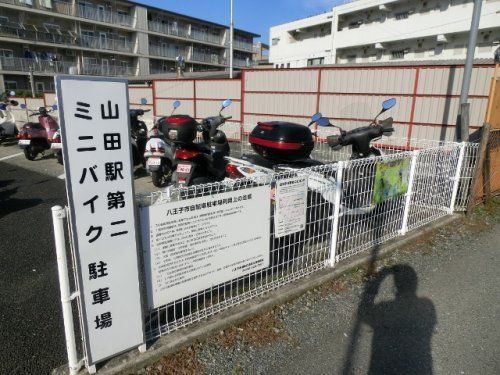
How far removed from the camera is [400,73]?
9.84m

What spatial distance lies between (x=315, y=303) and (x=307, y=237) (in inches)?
24.6

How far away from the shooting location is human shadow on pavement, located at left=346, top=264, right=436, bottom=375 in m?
2.31

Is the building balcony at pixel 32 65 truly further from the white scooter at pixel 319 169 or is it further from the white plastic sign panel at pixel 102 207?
the white plastic sign panel at pixel 102 207

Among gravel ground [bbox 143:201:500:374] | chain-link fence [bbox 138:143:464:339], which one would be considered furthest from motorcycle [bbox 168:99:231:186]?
gravel ground [bbox 143:201:500:374]

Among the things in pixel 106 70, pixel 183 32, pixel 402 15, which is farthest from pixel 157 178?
pixel 183 32

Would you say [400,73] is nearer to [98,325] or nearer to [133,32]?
[98,325]

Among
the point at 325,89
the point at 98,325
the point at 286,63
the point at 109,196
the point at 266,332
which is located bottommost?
the point at 266,332

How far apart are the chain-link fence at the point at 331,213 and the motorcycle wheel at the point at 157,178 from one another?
11.8ft

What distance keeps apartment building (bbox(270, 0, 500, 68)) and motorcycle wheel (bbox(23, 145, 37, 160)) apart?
26128 mm

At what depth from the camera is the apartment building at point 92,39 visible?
84.6 feet

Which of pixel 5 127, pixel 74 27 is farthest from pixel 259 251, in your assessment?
pixel 74 27

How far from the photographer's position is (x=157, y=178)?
636 cm

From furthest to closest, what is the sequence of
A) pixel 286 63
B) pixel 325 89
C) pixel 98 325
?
pixel 286 63 < pixel 325 89 < pixel 98 325

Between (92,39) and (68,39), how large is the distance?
2050 mm
